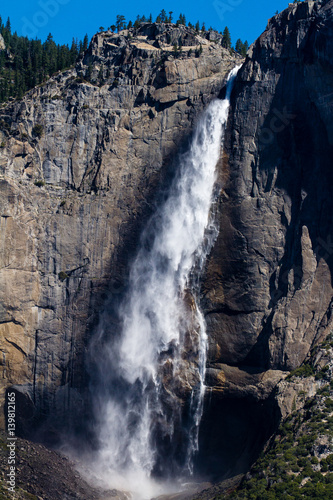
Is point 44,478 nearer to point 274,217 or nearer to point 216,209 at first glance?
point 216,209

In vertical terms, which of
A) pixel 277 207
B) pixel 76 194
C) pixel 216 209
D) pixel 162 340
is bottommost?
pixel 162 340

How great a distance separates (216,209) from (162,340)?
14.7 metres

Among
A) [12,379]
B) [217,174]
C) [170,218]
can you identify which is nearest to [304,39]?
[217,174]

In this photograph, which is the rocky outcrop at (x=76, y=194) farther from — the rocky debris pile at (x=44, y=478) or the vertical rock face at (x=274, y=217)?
the vertical rock face at (x=274, y=217)

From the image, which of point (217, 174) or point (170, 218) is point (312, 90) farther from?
point (170, 218)

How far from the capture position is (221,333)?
70.2m

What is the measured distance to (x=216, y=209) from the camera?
72.8 m

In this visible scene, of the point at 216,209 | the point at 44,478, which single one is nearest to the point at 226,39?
the point at 216,209

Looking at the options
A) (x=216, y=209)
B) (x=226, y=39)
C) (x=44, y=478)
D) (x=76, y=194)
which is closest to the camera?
(x=44, y=478)

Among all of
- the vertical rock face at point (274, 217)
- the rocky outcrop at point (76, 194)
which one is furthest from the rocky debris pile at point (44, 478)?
the vertical rock face at point (274, 217)

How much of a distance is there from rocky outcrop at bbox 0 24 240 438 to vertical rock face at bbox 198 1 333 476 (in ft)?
24.0

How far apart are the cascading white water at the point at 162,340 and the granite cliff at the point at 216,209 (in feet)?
5.22

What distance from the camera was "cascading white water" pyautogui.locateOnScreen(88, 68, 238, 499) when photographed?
7019 cm

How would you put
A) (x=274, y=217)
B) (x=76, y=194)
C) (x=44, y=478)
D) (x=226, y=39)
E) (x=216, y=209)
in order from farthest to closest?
(x=226, y=39) → (x=76, y=194) → (x=216, y=209) → (x=274, y=217) → (x=44, y=478)
